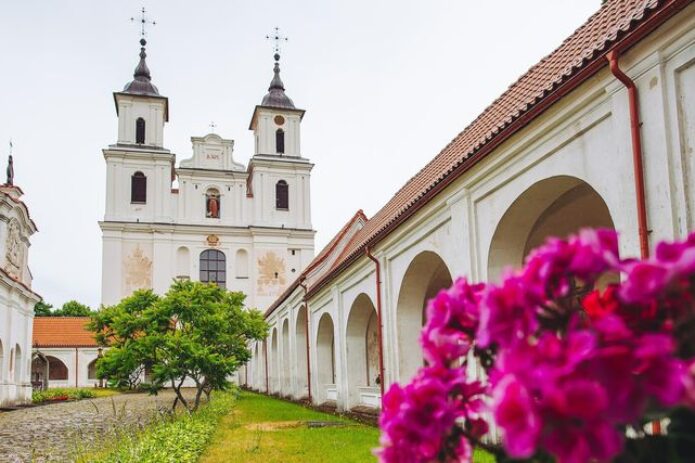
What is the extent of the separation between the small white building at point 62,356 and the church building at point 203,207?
208 inches

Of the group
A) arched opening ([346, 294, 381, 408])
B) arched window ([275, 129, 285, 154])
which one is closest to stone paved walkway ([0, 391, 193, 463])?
arched opening ([346, 294, 381, 408])

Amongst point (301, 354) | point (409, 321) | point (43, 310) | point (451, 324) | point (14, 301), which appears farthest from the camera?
point (43, 310)

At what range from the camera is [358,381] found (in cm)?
1741

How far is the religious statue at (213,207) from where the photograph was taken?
46594mm

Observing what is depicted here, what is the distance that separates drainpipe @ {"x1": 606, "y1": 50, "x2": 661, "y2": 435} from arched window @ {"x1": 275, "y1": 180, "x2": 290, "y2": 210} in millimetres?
41241

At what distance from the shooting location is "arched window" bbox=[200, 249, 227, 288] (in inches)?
1802

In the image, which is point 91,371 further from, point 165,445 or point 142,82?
point 165,445

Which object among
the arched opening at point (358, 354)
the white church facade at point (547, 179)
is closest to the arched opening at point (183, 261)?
the white church facade at point (547, 179)

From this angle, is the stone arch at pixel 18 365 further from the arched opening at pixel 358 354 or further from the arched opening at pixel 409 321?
the arched opening at pixel 409 321

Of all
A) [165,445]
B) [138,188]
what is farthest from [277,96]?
[165,445]

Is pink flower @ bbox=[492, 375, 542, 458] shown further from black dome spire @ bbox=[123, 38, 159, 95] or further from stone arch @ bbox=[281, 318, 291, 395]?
black dome spire @ bbox=[123, 38, 159, 95]

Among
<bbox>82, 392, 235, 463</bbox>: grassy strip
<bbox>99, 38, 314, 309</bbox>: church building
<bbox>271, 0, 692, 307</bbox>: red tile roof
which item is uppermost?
<bbox>99, 38, 314, 309</bbox>: church building

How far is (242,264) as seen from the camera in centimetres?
4650

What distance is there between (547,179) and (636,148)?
1.87 meters
